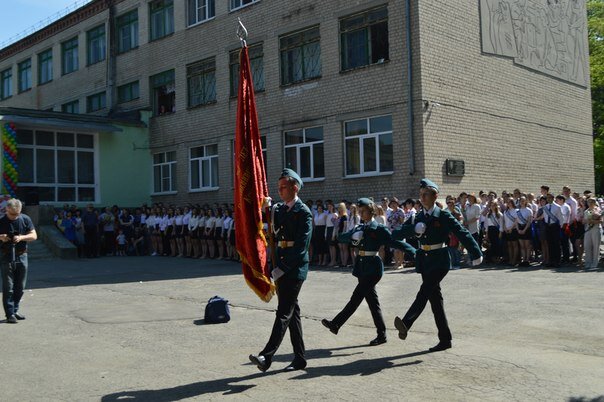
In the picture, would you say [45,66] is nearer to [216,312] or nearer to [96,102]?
[96,102]

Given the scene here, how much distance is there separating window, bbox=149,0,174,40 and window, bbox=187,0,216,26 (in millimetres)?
1525

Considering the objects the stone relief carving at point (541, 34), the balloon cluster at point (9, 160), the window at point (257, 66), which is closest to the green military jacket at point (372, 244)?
the stone relief carving at point (541, 34)

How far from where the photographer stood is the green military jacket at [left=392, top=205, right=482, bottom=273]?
24.8 feet

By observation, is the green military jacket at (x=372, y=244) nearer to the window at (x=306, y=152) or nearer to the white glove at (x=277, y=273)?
the white glove at (x=277, y=273)

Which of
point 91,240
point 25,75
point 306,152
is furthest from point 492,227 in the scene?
point 25,75

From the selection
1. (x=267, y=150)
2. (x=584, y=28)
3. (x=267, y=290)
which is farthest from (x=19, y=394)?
(x=584, y=28)

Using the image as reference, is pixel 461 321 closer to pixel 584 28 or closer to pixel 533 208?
pixel 533 208

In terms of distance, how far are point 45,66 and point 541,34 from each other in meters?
28.2

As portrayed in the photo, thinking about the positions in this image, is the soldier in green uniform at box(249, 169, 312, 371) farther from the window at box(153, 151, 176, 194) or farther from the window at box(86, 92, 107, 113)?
the window at box(86, 92, 107, 113)

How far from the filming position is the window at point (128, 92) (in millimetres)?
31216

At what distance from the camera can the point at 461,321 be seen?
30.7ft

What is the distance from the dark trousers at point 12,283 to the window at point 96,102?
24370 millimetres

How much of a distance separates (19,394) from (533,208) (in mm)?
13803

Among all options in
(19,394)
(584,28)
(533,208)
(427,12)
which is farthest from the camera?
(584,28)
